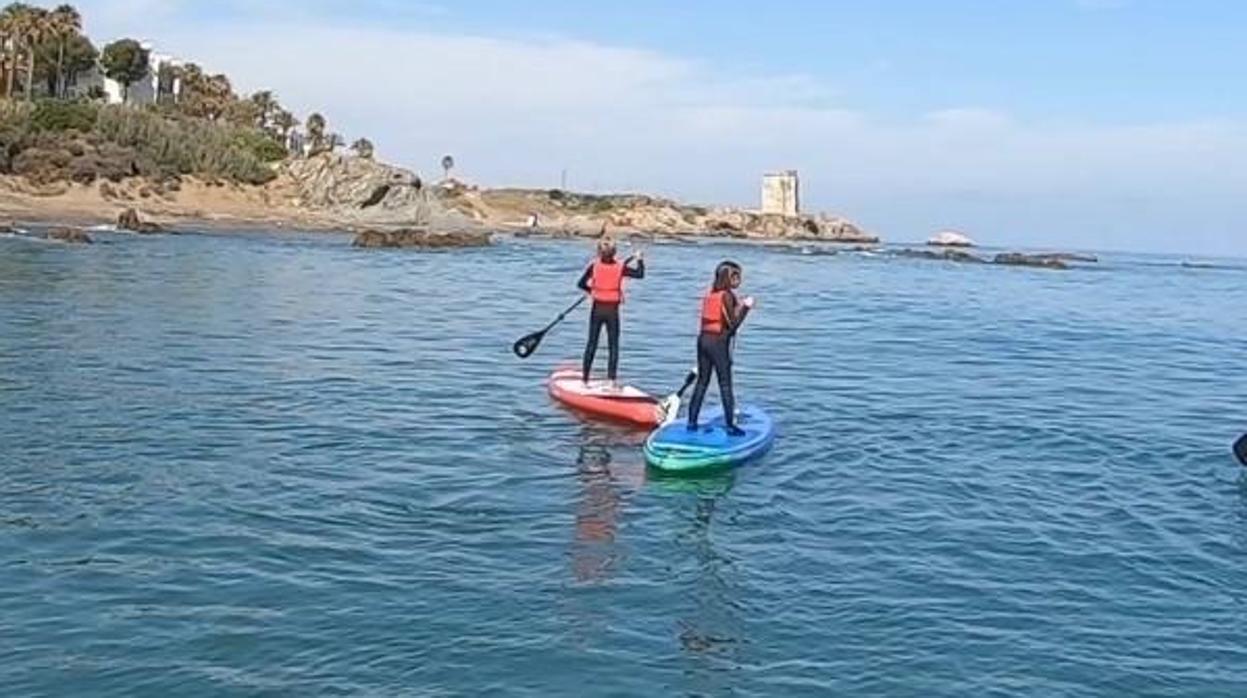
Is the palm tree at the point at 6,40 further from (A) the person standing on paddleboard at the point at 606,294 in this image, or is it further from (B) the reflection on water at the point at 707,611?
(B) the reflection on water at the point at 707,611

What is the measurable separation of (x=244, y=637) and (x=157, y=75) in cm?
11654

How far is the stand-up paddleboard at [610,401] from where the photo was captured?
1803 centimetres

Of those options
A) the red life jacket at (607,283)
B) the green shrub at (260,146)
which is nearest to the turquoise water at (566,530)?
the red life jacket at (607,283)

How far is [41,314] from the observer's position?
1097 inches

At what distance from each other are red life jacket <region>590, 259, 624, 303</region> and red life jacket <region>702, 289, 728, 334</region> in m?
3.49

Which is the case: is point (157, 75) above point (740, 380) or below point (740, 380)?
above

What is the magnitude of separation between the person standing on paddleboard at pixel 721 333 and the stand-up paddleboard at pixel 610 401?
4.67 ft

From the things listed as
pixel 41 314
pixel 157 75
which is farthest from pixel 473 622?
pixel 157 75

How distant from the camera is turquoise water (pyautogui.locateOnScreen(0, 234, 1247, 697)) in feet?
29.6

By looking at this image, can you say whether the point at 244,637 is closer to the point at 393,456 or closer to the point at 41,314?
the point at 393,456

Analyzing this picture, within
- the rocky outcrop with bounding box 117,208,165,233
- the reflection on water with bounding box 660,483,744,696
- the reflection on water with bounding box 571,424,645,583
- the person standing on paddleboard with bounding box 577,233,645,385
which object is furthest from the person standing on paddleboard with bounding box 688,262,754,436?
the rocky outcrop with bounding box 117,208,165,233

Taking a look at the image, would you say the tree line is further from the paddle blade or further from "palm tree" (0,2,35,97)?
the paddle blade

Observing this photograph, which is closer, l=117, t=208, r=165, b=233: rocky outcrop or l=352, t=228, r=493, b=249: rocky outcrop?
l=117, t=208, r=165, b=233: rocky outcrop

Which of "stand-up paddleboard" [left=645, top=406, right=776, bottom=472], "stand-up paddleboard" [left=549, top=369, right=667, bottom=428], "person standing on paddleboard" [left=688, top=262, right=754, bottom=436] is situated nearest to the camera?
"stand-up paddleboard" [left=645, top=406, right=776, bottom=472]
